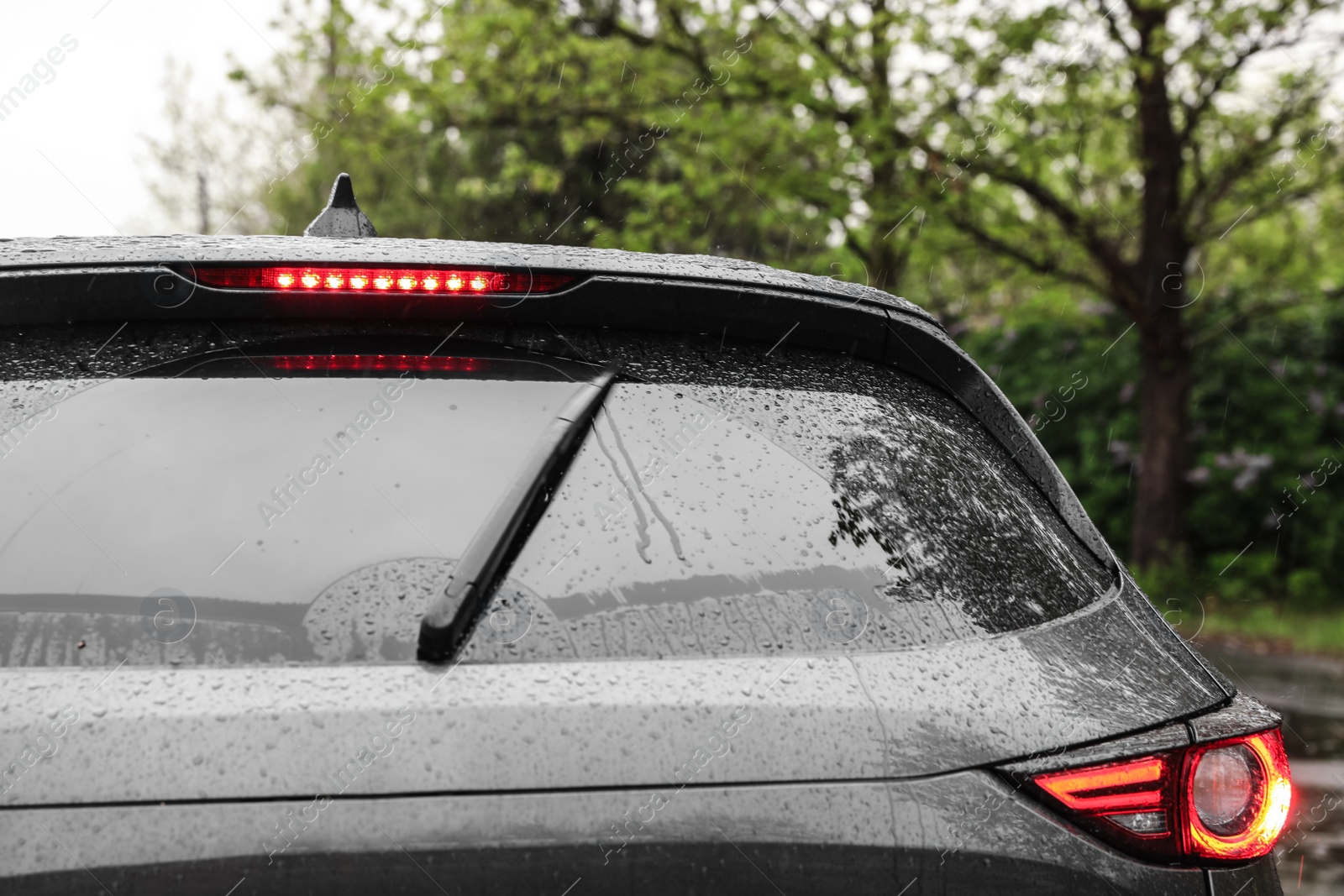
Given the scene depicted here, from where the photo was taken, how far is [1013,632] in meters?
1.38

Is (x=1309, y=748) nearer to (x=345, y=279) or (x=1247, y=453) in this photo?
(x=1247, y=453)

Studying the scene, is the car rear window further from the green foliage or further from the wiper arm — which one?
the green foliage

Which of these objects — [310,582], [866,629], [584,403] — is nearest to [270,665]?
[310,582]

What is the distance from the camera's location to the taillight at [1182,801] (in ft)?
4.07

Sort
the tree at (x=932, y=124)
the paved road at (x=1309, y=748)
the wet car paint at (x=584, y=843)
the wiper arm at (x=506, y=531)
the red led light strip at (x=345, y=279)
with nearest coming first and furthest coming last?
the wet car paint at (x=584, y=843) < the wiper arm at (x=506, y=531) < the red led light strip at (x=345, y=279) < the paved road at (x=1309, y=748) < the tree at (x=932, y=124)

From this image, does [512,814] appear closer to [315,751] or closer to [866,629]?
[315,751]

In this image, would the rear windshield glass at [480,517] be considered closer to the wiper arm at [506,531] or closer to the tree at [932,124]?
the wiper arm at [506,531]

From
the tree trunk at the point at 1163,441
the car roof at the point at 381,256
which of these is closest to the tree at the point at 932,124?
the tree trunk at the point at 1163,441

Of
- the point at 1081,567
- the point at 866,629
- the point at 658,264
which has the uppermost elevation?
the point at 658,264

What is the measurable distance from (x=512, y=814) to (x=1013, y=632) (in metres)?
0.65

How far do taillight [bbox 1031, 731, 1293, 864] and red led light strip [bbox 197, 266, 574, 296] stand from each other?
3.01 feet

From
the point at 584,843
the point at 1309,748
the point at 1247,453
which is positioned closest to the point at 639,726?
the point at 584,843

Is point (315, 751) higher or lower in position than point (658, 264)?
lower

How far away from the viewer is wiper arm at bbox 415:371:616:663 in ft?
3.93
